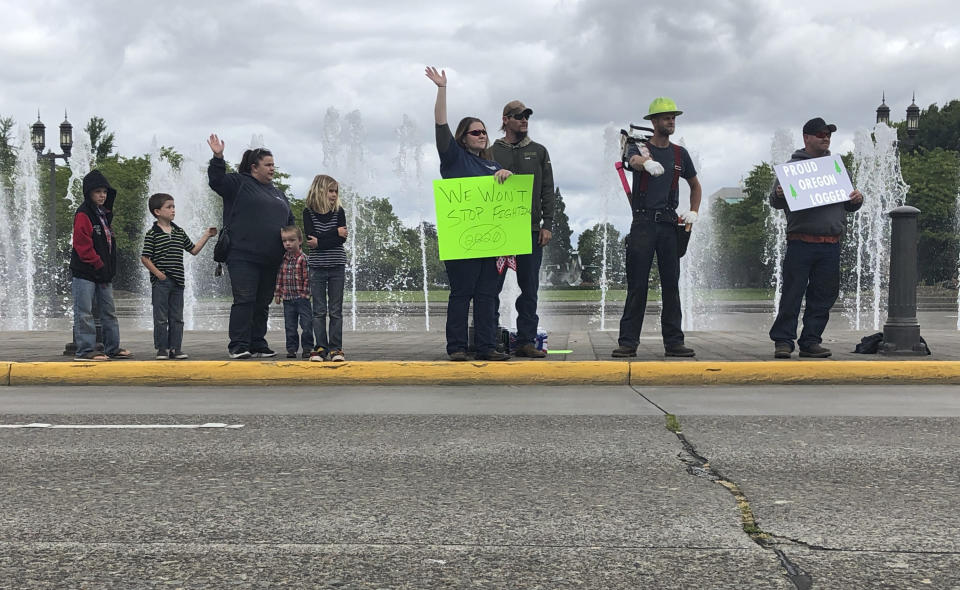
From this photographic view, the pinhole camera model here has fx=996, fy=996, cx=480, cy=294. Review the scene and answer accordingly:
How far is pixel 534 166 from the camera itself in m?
8.40

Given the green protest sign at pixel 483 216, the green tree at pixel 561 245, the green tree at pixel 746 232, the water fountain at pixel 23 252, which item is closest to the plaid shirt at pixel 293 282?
the green protest sign at pixel 483 216

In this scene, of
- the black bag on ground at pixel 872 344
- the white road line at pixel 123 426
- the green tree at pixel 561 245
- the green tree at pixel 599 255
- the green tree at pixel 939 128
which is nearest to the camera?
the white road line at pixel 123 426

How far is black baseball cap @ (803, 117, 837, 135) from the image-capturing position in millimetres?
8547

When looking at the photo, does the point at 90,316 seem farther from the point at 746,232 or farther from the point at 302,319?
the point at 746,232

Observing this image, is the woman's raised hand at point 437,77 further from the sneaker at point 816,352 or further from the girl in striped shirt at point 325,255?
the sneaker at point 816,352

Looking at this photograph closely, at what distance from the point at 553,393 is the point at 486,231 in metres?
1.60

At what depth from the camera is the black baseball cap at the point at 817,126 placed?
28.0 feet

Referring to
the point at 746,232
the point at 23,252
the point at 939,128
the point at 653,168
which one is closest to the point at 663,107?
the point at 653,168

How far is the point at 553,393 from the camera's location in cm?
737

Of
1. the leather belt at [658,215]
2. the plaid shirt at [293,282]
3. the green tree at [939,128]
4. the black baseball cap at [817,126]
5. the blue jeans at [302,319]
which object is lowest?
the blue jeans at [302,319]

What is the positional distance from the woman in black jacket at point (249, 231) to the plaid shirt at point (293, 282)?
0.25m


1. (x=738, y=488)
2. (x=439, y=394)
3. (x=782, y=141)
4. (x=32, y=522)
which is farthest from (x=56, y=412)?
(x=782, y=141)

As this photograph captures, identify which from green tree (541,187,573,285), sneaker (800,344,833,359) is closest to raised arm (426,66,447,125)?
sneaker (800,344,833,359)

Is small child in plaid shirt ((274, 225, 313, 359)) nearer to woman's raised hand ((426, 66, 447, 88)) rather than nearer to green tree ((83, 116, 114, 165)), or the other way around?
woman's raised hand ((426, 66, 447, 88))
